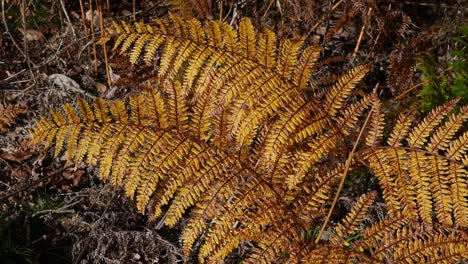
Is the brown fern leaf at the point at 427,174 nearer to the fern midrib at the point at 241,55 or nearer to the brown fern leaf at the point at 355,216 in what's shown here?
the brown fern leaf at the point at 355,216

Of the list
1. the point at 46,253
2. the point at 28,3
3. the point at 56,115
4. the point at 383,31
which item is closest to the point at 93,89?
the point at 28,3

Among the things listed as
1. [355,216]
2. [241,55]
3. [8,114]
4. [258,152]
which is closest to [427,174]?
[355,216]

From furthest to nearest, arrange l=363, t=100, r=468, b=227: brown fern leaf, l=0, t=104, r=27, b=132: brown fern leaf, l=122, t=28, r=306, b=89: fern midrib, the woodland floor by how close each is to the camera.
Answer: l=0, t=104, r=27, b=132: brown fern leaf, the woodland floor, l=122, t=28, r=306, b=89: fern midrib, l=363, t=100, r=468, b=227: brown fern leaf

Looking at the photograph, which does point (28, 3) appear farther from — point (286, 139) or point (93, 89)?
point (286, 139)

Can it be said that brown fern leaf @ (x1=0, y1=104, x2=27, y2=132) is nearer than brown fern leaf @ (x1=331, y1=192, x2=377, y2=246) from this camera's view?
No

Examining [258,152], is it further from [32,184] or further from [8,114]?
[8,114]

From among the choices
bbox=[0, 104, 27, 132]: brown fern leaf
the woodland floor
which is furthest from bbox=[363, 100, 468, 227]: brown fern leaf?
bbox=[0, 104, 27, 132]: brown fern leaf

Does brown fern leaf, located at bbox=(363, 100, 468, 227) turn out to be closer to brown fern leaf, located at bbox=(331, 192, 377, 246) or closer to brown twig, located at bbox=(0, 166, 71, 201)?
brown fern leaf, located at bbox=(331, 192, 377, 246)
